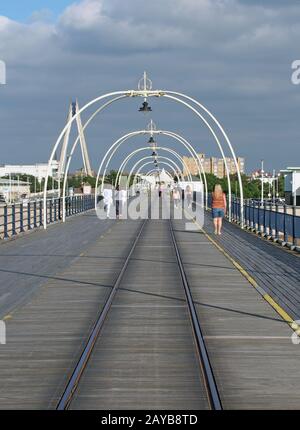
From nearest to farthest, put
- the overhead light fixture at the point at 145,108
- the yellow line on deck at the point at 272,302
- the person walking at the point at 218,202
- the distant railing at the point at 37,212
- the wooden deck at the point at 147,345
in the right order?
the wooden deck at the point at 147,345 < the yellow line on deck at the point at 272,302 < the person walking at the point at 218,202 < the distant railing at the point at 37,212 < the overhead light fixture at the point at 145,108

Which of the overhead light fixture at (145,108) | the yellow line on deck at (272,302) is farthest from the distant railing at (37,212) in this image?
the yellow line on deck at (272,302)

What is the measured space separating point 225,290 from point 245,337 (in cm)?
511

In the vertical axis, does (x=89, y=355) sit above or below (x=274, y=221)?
below

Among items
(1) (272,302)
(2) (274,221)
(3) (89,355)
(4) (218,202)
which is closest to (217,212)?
(4) (218,202)

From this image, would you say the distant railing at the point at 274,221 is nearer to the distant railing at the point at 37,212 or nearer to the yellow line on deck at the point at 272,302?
the yellow line on deck at the point at 272,302

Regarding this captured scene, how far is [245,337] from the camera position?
11430 millimetres

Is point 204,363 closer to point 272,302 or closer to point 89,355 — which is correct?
point 89,355

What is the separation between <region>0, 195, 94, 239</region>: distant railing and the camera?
34.5m

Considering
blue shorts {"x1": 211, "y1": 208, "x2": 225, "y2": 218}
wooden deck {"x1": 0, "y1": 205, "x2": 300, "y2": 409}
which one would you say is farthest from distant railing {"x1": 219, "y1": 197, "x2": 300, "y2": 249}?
wooden deck {"x1": 0, "y1": 205, "x2": 300, "y2": 409}

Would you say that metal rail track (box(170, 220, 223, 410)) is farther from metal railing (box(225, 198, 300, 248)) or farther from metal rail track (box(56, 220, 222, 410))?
metal railing (box(225, 198, 300, 248))

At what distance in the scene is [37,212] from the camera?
54719mm

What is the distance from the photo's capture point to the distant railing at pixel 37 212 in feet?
113

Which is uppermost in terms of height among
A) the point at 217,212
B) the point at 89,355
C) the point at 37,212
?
the point at 217,212

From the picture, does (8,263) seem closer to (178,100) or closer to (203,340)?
(203,340)
